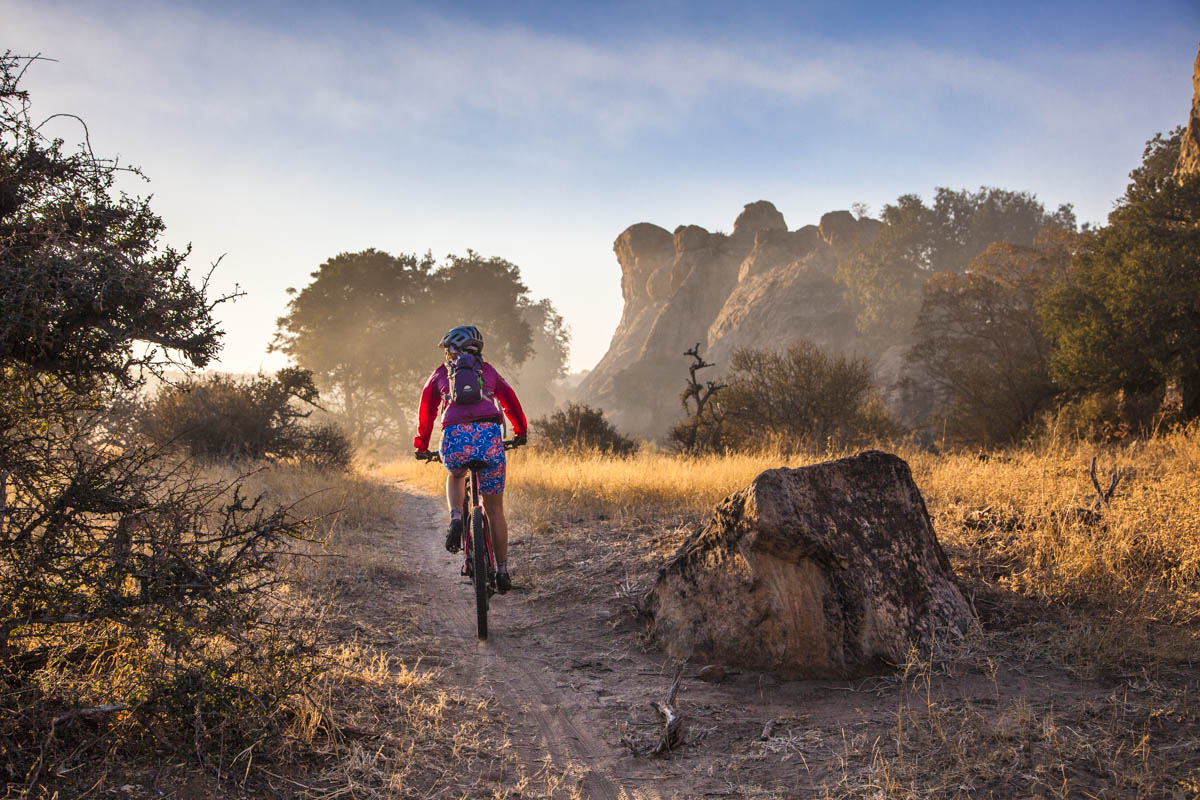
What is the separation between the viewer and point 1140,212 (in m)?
15.3

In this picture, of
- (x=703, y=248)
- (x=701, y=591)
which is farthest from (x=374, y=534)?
(x=703, y=248)

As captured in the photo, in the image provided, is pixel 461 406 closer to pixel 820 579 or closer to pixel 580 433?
pixel 820 579

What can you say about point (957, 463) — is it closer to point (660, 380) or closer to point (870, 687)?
point (870, 687)

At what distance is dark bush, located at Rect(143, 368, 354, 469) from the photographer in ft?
42.9

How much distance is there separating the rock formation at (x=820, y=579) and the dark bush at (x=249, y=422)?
1116 cm

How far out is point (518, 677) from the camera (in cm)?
411

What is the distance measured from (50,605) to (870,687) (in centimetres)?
384

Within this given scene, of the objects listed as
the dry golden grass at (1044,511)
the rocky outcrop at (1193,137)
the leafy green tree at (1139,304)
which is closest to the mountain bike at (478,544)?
the dry golden grass at (1044,511)

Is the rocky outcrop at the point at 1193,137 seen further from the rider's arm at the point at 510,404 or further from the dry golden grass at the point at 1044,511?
the rider's arm at the point at 510,404

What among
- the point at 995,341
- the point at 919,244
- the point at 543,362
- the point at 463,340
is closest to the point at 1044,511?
the point at 463,340

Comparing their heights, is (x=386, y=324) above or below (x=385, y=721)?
above

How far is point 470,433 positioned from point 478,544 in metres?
0.85

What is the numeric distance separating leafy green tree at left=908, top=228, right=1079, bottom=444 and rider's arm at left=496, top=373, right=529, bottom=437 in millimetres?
14808

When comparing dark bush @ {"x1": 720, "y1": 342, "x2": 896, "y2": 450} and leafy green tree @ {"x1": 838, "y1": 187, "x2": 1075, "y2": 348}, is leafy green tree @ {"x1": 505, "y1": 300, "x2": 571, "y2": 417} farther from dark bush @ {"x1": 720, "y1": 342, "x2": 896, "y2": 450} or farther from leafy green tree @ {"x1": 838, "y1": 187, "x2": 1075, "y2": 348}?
dark bush @ {"x1": 720, "y1": 342, "x2": 896, "y2": 450}
